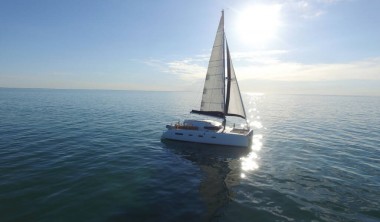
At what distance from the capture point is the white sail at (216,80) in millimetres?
32125

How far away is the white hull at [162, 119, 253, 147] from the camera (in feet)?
98.8

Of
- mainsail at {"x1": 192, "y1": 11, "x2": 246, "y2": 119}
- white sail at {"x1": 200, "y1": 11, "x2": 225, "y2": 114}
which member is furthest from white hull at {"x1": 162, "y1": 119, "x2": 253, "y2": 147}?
white sail at {"x1": 200, "y1": 11, "x2": 225, "y2": 114}

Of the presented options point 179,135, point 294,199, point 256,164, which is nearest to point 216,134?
point 179,135

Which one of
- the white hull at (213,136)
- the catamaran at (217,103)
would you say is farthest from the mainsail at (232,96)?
the white hull at (213,136)

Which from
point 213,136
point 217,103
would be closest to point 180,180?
point 213,136

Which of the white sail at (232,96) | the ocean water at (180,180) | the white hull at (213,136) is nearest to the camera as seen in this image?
the ocean water at (180,180)

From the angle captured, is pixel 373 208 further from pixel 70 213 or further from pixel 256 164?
pixel 70 213

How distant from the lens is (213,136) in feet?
101

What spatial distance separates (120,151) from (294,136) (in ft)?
91.7

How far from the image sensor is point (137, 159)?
82.9 ft

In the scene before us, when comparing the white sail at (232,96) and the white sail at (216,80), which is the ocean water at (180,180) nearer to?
the white sail at (232,96)

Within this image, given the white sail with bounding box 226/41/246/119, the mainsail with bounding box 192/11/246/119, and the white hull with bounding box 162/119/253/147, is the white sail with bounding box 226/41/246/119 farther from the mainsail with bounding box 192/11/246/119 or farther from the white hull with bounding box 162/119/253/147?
the white hull with bounding box 162/119/253/147

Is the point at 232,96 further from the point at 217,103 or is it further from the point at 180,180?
the point at 180,180

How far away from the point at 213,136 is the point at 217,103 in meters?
5.11
